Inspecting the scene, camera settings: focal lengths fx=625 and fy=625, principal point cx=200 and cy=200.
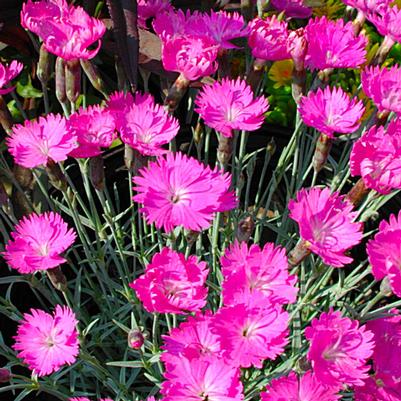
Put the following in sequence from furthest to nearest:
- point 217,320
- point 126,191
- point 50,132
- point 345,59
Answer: point 126,191 < point 345,59 < point 50,132 < point 217,320

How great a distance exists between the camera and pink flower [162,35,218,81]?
0.75m

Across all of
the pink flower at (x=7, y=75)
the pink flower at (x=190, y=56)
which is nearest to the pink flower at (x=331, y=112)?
the pink flower at (x=190, y=56)

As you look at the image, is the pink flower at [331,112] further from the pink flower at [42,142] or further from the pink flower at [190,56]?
the pink flower at [42,142]

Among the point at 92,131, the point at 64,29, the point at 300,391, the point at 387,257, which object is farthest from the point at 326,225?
the point at 64,29

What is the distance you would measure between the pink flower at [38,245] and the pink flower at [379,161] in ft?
1.10

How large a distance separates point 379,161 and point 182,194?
0.74 ft

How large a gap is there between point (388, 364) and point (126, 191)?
581 millimetres

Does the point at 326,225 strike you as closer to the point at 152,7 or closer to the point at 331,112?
the point at 331,112

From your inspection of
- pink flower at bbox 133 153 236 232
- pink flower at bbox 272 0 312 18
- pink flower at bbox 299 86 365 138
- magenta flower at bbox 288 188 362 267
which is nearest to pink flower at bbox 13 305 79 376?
pink flower at bbox 133 153 236 232

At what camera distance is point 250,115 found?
77cm

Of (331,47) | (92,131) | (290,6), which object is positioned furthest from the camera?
(290,6)

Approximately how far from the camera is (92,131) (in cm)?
73

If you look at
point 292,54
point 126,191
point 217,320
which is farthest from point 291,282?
point 126,191

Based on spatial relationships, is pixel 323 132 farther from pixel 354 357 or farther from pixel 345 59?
pixel 354 357
